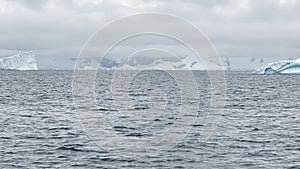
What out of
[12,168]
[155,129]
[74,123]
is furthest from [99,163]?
[74,123]

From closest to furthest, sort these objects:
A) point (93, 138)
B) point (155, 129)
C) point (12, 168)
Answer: point (12, 168), point (93, 138), point (155, 129)

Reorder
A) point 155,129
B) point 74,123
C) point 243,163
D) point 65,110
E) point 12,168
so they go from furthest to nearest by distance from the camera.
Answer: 1. point 65,110
2. point 74,123
3. point 155,129
4. point 243,163
5. point 12,168

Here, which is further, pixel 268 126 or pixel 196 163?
pixel 268 126

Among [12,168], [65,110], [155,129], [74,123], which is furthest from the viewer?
[65,110]

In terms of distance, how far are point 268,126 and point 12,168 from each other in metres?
28.8

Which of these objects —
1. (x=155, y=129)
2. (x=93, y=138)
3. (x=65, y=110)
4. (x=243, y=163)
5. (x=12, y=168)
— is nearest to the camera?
(x=12, y=168)

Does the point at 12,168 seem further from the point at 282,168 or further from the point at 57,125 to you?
the point at 57,125

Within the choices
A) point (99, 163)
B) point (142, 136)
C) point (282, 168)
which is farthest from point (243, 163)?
point (142, 136)

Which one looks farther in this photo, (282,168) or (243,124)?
(243,124)

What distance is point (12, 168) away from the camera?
1231 inches

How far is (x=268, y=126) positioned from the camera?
52531mm

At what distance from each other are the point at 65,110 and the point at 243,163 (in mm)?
37992

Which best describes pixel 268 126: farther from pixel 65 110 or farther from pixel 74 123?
pixel 65 110

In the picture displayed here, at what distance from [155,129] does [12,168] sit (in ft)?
65.7
